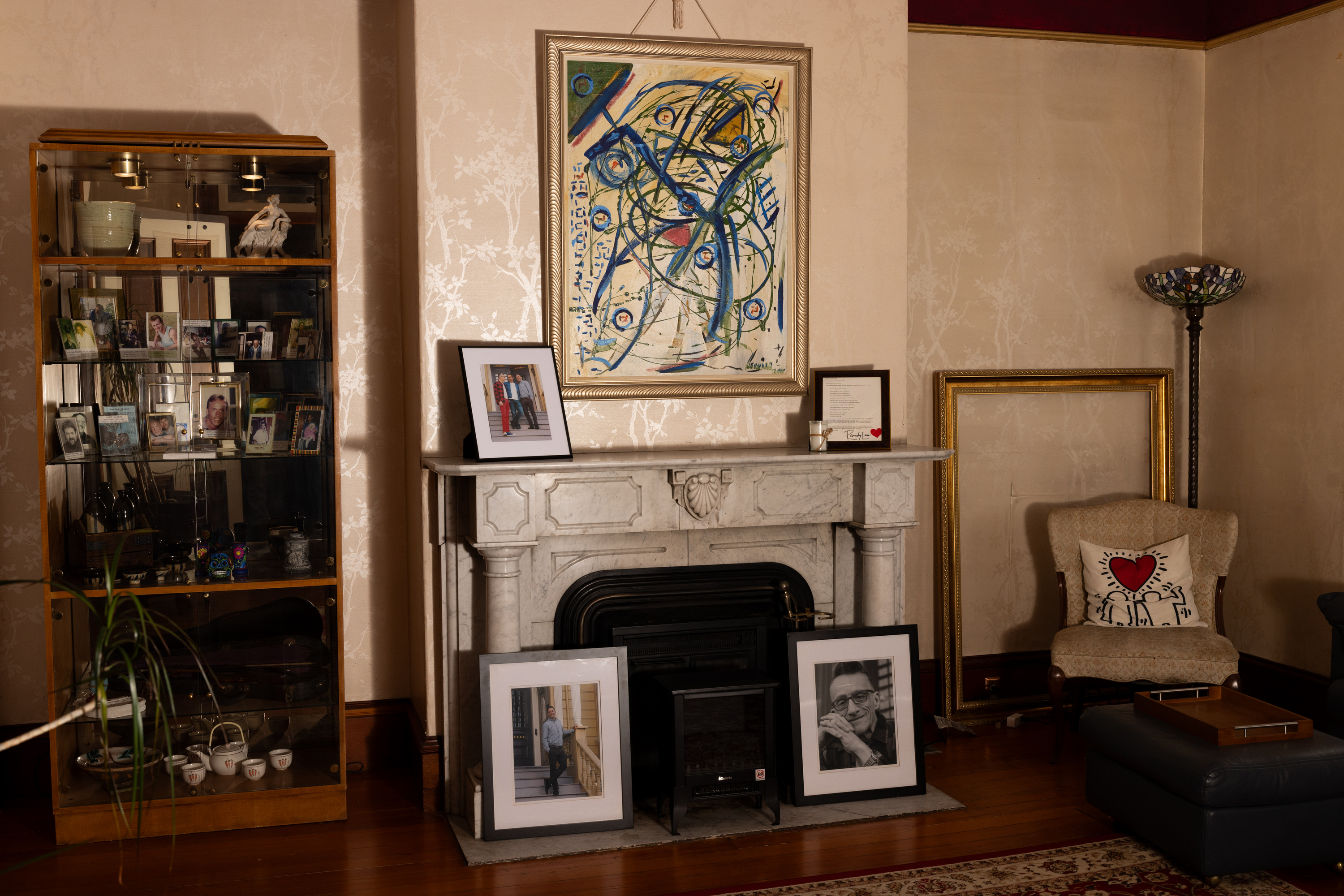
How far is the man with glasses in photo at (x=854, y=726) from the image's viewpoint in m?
3.69

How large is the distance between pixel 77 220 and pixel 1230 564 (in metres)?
4.77

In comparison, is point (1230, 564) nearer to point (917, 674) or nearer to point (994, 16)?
point (917, 674)

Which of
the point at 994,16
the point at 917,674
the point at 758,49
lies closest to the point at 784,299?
the point at 758,49

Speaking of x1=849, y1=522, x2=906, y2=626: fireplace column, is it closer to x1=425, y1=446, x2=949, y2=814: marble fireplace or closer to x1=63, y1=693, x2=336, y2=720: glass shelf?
x1=425, y1=446, x2=949, y2=814: marble fireplace

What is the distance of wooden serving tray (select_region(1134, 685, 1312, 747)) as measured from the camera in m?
3.13

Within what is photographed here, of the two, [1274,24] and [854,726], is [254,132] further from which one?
[1274,24]

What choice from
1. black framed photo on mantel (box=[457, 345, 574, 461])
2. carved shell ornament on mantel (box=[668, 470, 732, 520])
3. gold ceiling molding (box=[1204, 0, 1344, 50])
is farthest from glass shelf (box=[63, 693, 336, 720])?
gold ceiling molding (box=[1204, 0, 1344, 50])

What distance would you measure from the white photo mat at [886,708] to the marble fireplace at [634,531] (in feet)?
0.49

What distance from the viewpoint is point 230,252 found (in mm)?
→ 3543

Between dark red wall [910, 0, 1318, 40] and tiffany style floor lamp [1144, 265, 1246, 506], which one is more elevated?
dark red wall [910, 0, 1318, 40]

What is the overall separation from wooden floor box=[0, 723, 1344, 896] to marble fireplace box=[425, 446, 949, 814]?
331mm

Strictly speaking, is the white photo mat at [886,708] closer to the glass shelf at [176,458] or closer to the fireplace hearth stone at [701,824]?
the fireplace hearth stone at [701,824]

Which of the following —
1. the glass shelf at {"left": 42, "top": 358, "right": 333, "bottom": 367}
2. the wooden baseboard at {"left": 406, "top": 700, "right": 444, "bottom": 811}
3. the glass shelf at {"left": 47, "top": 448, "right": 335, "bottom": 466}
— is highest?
the glass shelf at {"left": 42, "top": 358, "right": 333, "bottom": 367}

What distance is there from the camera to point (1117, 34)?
4.69 meters
